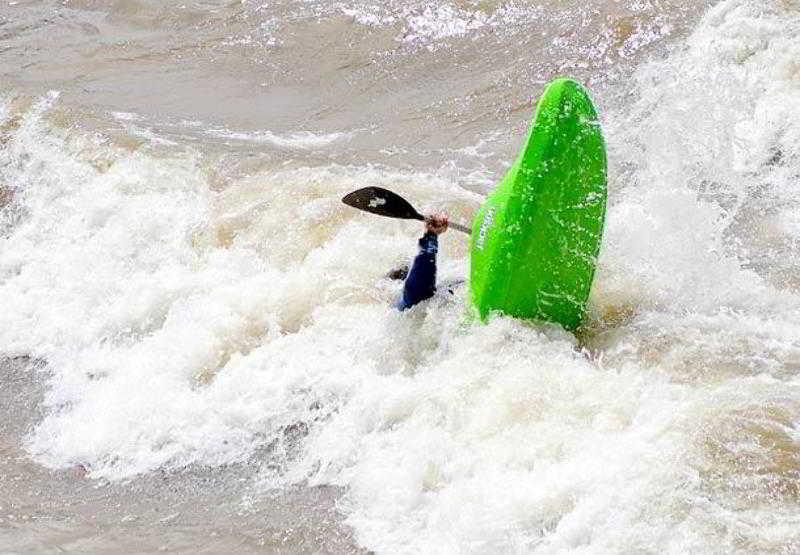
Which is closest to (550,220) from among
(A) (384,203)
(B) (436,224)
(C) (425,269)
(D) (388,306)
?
(B) (436,224)

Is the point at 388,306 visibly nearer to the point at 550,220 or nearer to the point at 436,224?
the point at 436,224

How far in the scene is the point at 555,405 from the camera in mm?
3816

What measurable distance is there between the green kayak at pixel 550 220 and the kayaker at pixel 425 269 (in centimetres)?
21

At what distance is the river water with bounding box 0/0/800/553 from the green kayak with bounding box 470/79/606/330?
181 millimetres

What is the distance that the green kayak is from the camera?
163 inches

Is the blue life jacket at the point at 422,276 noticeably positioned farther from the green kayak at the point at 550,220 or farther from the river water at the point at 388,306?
the green kayak at the point at 550,220

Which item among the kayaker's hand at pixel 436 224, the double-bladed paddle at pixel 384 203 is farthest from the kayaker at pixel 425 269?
the double-bladed paddle at pixel 384 203

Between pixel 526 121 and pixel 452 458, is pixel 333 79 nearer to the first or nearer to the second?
pixel 526 121

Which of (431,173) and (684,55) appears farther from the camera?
(684,55)

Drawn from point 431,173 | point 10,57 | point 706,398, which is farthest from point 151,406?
point 10,57

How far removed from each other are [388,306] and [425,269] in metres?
0.54

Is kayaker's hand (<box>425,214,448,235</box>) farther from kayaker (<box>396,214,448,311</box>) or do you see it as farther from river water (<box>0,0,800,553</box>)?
river water (<box>0,0,800,553</box>)

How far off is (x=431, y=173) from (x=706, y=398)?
11.2 ft

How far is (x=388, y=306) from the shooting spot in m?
4.91
